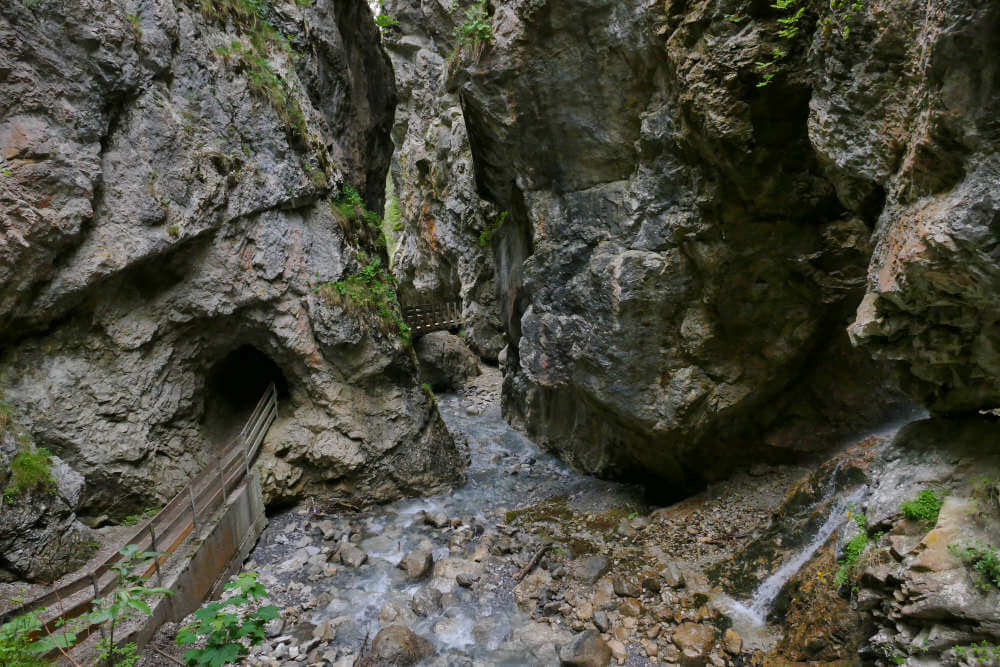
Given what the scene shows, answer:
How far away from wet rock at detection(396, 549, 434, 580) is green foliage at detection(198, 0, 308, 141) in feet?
29.0

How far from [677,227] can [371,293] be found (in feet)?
21.6

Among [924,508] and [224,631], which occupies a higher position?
[924,508]

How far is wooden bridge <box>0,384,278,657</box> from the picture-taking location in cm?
526

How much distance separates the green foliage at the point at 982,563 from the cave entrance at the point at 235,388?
35.9 ft

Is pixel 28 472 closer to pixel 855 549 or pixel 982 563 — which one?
pixel 855 549

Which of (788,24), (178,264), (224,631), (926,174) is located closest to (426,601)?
(224,631)

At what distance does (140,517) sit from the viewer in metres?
8.30

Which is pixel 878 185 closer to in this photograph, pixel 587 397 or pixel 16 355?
pixel 587 397

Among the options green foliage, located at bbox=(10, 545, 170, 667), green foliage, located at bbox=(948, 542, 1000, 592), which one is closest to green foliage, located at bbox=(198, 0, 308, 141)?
green foliage, located at bbox=(10, 545, 170, 667)

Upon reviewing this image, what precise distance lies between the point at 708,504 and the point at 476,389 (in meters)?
11.9

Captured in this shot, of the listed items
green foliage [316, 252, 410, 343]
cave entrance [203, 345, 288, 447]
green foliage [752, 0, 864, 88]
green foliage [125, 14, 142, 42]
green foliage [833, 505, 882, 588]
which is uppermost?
green foliage [125, 14, 142, 42]

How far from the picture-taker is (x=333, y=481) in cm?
1059

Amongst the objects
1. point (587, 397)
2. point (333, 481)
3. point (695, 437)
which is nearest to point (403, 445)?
point (333, 481)

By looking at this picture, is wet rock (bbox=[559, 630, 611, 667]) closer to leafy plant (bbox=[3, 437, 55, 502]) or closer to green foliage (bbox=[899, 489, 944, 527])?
green foliage (bbox=[899, 489, 944, 527])
